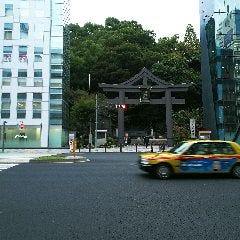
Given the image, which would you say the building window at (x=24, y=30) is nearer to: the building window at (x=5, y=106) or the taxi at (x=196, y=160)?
the building window at (x=5, y=106)

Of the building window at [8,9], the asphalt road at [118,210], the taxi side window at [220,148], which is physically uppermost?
the building window at [8,9]

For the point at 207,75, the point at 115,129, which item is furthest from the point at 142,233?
the point at 115,129

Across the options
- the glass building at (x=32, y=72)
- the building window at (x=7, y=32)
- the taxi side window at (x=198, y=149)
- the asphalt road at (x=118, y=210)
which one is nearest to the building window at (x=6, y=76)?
the glass building at (x=32, y=72)

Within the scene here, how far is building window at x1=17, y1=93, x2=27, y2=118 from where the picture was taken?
156 feet

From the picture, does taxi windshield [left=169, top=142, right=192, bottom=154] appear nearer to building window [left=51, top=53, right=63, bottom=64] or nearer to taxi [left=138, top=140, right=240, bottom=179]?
taxi [left=138, top=140, right=240, bottom=179]

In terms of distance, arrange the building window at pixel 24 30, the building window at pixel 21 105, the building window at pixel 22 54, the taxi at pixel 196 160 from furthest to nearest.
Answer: the building window at pixel 24 30 → the building window at pixel 22 54 → the building window at pixel 21 105 → the taxi at pixel 196 160

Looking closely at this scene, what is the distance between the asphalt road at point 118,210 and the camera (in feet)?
17.8

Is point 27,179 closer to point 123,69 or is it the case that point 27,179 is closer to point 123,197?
point 123,197

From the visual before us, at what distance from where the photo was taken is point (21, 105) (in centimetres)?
4762

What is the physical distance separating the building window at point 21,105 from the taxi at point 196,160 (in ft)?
122

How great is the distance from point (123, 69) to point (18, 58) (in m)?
19.9

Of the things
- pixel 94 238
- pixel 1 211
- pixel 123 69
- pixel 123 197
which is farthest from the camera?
pixel 123 69

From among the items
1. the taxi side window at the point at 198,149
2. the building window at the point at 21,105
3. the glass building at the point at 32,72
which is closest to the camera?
the taxi side window at the point at 198,149

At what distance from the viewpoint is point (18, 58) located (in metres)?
48.5
